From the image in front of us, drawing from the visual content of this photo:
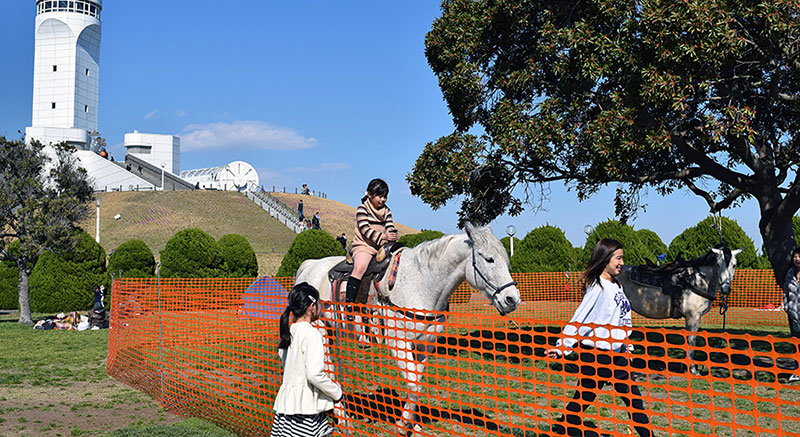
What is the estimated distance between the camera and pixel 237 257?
30.4m

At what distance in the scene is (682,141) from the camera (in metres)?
11.7

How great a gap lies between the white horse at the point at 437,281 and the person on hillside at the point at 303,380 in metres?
1.57

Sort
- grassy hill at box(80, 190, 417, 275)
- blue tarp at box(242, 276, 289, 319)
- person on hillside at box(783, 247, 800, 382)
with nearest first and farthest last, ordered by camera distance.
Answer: person on hillside at box(783, 247, 800, 382), blue tarp at box(242, 276, 289, 319), grassy hill at box(80, 190, 417, 275)

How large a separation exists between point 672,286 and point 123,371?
31.8 ft

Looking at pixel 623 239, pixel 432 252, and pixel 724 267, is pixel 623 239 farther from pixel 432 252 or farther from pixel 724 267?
pixel 432 252

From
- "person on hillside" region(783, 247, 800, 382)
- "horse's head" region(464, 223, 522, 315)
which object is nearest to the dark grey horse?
"person on hillside" region(783, 247, 800, 382)

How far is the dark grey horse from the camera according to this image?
11.1 metres

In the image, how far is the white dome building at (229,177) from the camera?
9838 cm

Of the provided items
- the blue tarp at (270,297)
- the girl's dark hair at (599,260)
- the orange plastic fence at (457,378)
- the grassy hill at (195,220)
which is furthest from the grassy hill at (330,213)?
the girl's dark hair at (599,260)

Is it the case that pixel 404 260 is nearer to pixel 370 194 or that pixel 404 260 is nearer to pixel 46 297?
pixel 370 194

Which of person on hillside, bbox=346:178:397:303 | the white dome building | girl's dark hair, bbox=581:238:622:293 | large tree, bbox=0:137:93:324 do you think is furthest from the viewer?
the white dome building

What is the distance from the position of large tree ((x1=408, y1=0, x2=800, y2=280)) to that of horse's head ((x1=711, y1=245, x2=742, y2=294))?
1.43 metres

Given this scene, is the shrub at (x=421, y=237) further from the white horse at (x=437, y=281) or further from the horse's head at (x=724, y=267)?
the white horse at (x=437, y=281)

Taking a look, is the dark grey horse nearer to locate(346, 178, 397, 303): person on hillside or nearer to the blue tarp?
locate(346, 178, 397, 303): person on hillside
